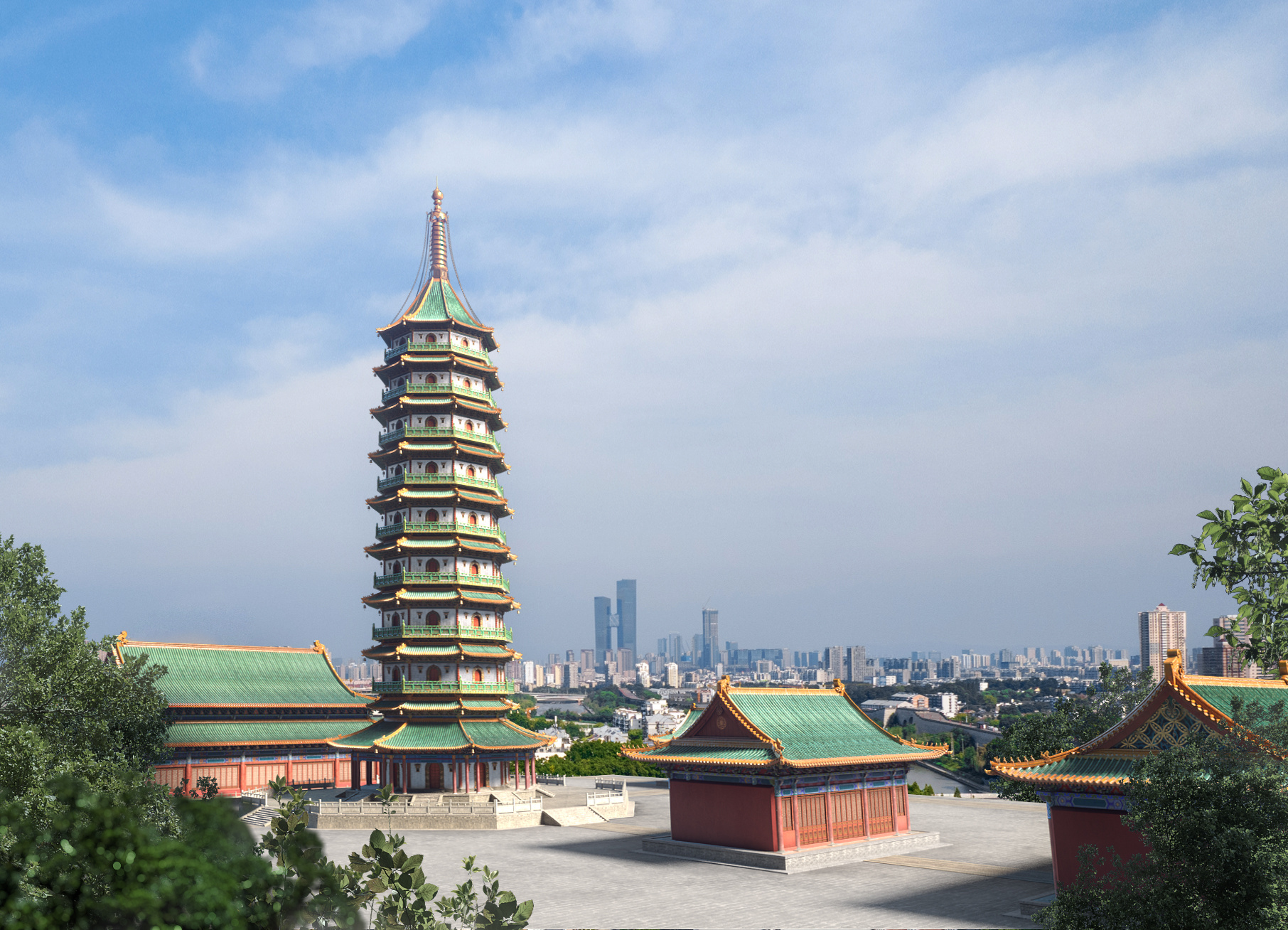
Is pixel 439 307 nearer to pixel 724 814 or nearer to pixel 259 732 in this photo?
pixel 259 732

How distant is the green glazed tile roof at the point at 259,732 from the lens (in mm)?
50281

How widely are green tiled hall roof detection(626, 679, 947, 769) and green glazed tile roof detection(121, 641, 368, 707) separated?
25639mm

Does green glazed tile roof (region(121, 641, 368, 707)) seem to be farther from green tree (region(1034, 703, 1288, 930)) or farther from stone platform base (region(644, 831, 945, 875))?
green tree (region(1034, 703, 1288, 930))

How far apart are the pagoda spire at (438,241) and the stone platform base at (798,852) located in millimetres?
33197

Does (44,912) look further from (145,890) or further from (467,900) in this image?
(467,900)

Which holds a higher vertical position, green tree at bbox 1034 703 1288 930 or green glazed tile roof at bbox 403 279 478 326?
green glazed tile roof at bbox 403 279 478 326

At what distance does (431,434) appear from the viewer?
51906 mm

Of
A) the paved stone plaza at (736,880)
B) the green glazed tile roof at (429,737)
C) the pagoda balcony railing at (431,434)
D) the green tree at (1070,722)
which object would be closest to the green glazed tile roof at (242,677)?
the green glazed tile roof at (429,737)

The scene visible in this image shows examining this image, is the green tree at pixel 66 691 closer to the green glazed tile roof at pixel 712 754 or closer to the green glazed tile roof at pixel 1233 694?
the green glazed tile roof at pixel 712 754

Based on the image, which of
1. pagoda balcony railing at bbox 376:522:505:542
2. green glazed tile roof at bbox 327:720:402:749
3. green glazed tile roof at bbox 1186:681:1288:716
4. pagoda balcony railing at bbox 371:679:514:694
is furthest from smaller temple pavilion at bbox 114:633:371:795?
green glazed tile roof at bbox 1186:681:1288:716

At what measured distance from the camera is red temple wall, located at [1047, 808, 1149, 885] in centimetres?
2402

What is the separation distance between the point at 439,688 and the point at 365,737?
166 inches

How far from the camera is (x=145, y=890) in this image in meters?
6.96

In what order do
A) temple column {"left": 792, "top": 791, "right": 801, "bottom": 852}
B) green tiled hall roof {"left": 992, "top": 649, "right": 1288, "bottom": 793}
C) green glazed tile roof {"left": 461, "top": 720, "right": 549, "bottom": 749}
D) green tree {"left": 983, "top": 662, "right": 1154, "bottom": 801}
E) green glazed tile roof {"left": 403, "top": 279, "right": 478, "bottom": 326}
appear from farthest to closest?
green glazed tile roof {"left": 403, "top": 279, "right": 478, "bottom": 326}
green glazed tile roof {"left": 461, "top": 720, "right": 549, "bottom": 749}
temple column {"left": 792, "top": 791, "right": 801, "bottom": 852}
green tree {"left": 983, "top": 662, "right": 1154, "bottom": 801}
green tiled hall roof {"left": 992, "top": 649, "right": 1288, "bottom": 793}
